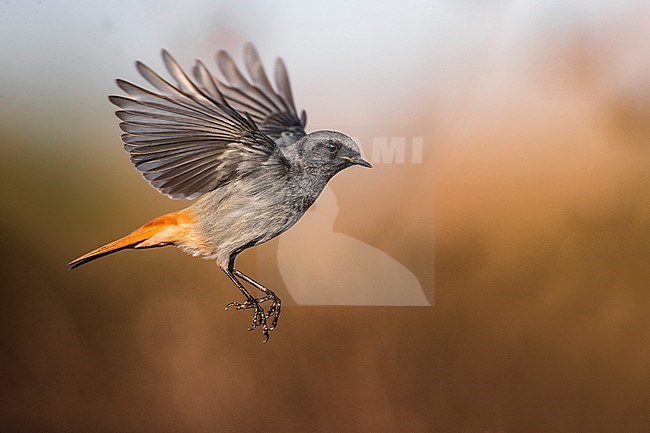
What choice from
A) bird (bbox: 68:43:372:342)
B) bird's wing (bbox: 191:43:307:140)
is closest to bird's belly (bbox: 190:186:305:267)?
bird (bbox: 68:43:372:342)

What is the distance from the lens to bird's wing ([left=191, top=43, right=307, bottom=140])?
1150mm

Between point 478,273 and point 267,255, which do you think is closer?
point 267,255

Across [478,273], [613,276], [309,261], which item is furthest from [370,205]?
[613,276]

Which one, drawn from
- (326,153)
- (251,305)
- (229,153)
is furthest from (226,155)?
(251,305)

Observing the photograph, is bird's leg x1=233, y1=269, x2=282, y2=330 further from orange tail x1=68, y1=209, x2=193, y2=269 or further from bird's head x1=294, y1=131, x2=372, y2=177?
bird's head x1=294, y1=131, x2=372, y2=177

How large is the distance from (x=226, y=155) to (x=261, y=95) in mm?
163

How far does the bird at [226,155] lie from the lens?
0.97 metres

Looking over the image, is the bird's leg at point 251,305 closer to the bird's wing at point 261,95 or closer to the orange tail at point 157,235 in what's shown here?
the orange tail at point 157,235

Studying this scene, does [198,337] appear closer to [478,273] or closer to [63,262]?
[63,262]

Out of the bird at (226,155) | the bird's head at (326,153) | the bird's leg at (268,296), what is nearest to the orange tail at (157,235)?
the bird at (226,155)

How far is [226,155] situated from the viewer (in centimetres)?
105

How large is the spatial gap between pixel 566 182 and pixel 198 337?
2.66 ft

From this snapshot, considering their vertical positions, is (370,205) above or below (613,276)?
above

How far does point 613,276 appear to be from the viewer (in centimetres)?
148
